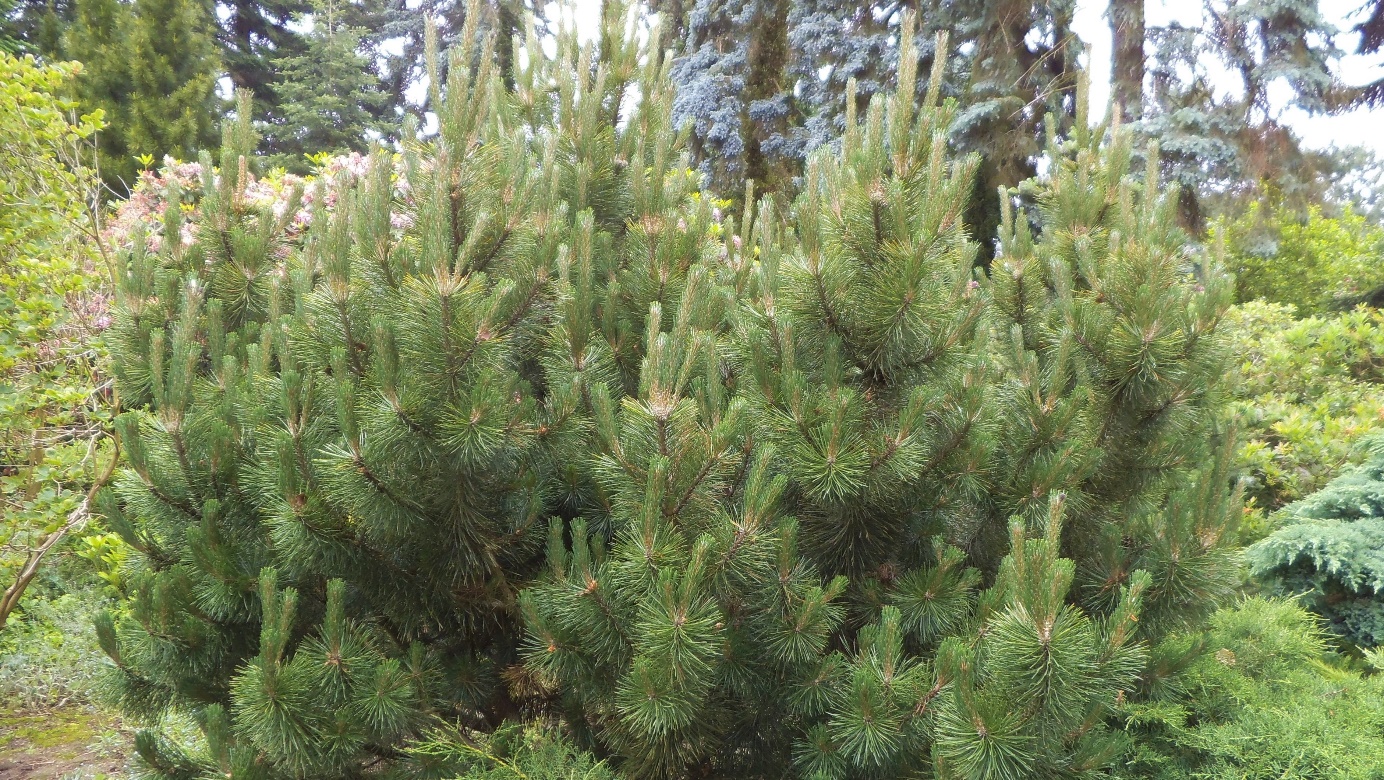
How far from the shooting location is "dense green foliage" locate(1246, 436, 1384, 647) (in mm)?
4391

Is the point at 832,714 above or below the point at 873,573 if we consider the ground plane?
below

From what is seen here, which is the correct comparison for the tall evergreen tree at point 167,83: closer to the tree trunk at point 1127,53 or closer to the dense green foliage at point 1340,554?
the tree trunk at point 1127,53

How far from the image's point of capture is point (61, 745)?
5168 mm

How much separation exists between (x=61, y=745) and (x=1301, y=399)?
29.4ft

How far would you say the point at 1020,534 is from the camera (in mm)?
2135

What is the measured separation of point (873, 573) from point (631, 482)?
→ 3.13ft

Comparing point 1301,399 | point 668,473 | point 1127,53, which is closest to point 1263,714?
point 668,473

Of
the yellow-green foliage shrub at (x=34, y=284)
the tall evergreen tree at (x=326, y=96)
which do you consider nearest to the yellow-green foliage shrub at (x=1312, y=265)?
the yellow-green foliage shrub at (x=34, y=284)

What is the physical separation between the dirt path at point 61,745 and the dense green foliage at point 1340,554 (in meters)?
6.13

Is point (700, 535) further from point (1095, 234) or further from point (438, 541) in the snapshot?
point (1095, 234)

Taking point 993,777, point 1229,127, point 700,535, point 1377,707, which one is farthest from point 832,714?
point 1229,127

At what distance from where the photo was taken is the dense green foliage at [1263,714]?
125 inches

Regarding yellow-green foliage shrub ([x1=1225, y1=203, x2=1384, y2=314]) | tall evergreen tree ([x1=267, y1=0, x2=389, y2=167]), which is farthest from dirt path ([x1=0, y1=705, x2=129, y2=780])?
tall evergreen tree ([x1=267, y1=0, x2=389, y2=167])

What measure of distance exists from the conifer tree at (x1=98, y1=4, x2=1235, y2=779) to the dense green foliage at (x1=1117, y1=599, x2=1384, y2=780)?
1.88 ft
